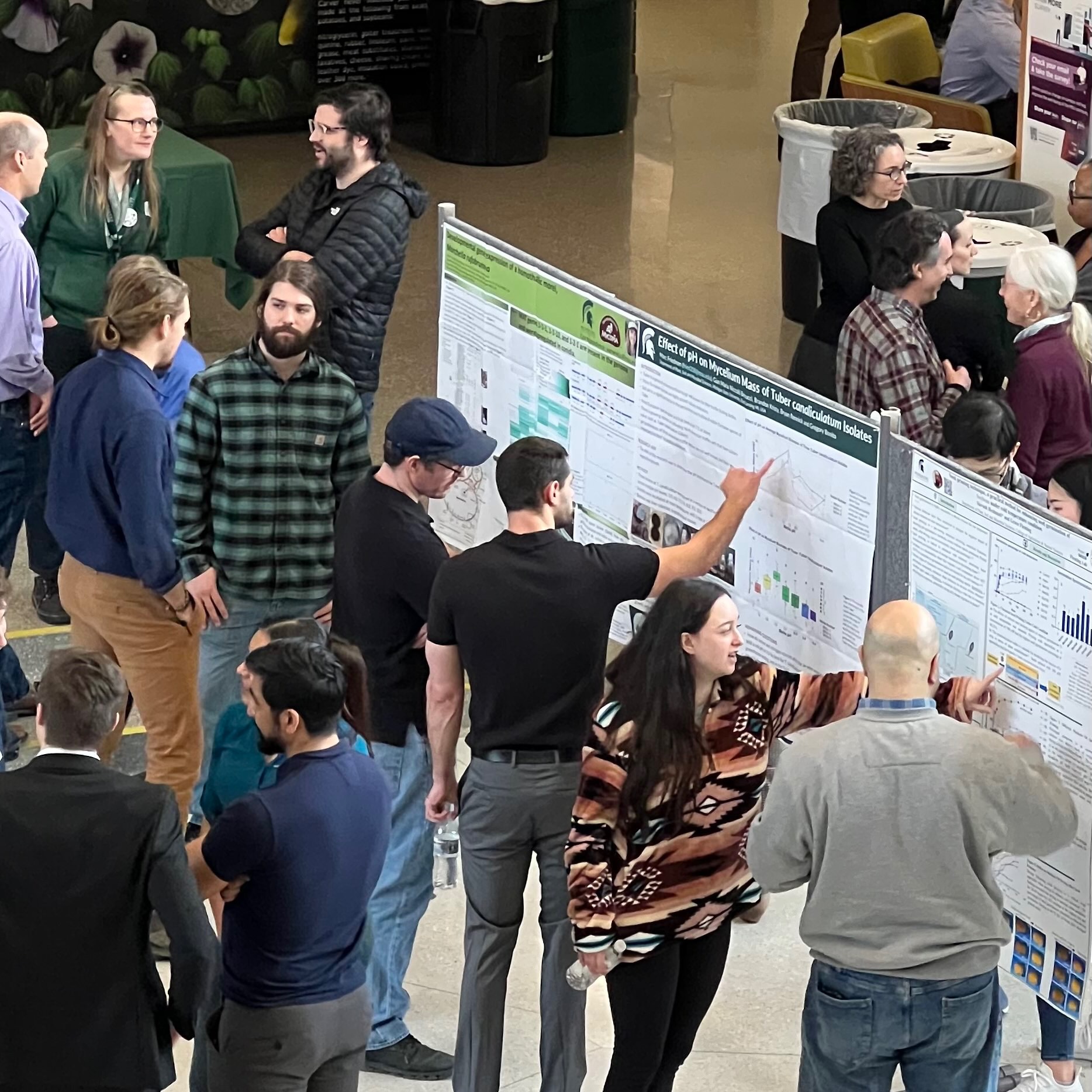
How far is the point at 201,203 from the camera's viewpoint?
856cm

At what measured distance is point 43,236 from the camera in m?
6.17

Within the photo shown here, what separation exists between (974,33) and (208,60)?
17.1ft

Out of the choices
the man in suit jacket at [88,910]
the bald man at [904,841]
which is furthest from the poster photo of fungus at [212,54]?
the bald man at [904,841]

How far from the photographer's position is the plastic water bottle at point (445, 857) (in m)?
5.11

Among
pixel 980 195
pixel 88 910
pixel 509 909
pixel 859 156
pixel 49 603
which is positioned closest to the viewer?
pixel 88 910

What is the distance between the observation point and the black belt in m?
3.98

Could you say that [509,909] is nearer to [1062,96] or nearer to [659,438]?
[659,438]

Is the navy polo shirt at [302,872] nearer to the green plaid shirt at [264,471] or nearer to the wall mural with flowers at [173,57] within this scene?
the green plaid shirt at [264,471]

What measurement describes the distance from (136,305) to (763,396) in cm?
153

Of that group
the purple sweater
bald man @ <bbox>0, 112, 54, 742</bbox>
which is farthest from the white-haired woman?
bald man @ <bbox>0, 112, 54, 742</bbox>

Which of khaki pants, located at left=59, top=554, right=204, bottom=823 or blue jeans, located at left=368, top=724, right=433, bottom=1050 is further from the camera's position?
khaki pants, located at left=59, top=554, right=204, bottom=823

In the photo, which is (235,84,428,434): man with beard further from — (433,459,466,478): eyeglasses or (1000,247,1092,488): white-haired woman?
(1000,247,1092,488): white-haired woman

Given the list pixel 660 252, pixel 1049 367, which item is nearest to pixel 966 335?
pixel 1049 367

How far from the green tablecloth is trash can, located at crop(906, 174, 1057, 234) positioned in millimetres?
2982
